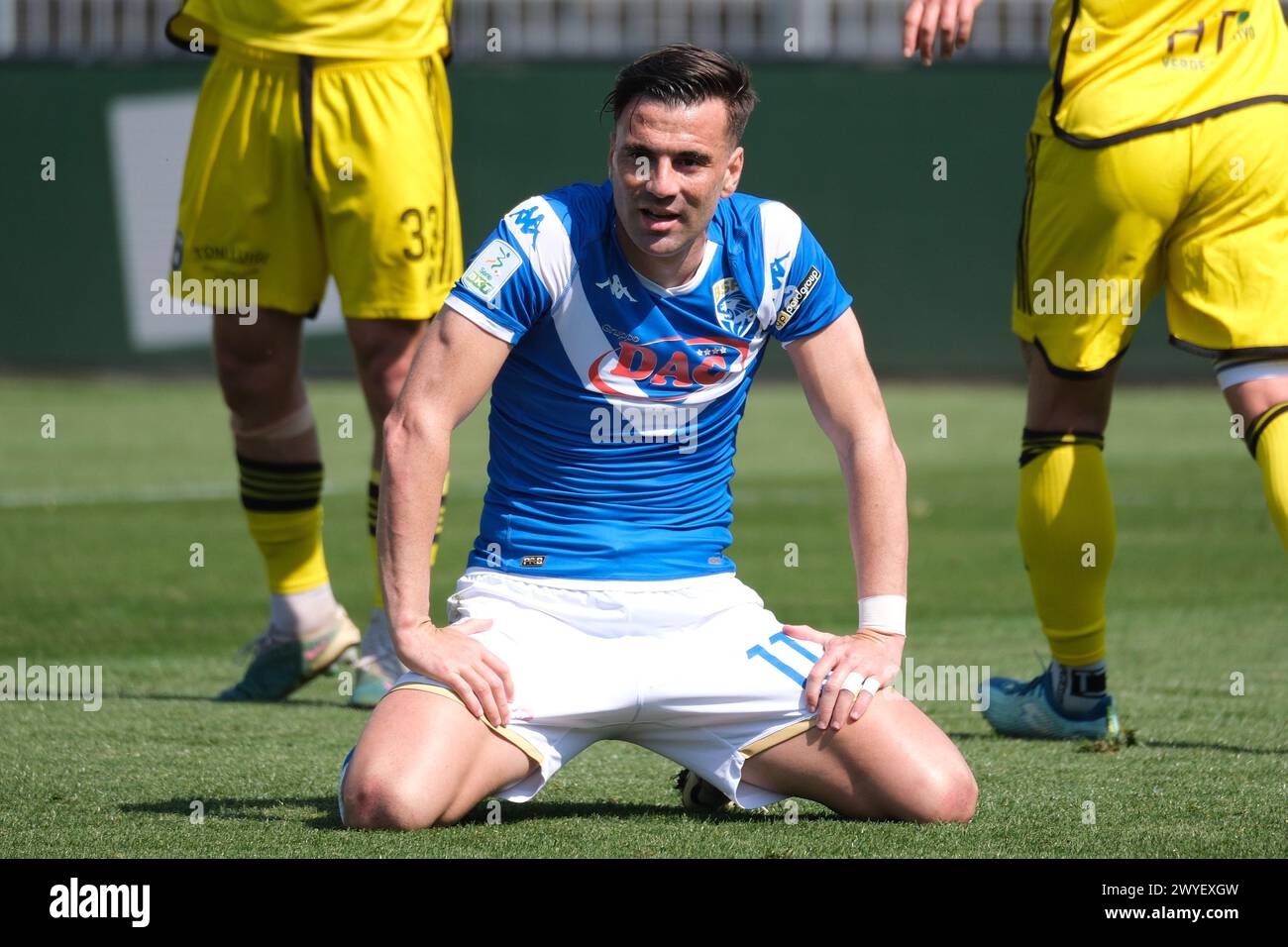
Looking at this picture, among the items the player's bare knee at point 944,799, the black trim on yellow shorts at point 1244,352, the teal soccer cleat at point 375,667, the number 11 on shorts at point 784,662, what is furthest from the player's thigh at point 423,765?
the black trim on yellow shorts at point 1244,352

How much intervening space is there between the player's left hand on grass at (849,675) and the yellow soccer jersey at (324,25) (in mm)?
2453

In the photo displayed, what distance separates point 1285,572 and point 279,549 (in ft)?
13.8

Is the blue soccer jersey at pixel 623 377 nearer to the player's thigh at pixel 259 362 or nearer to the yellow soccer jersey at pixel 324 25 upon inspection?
the player's thigh at pixel 259 362

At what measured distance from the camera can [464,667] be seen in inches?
140

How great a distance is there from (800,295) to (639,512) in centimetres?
53

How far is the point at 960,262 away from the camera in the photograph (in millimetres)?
17734

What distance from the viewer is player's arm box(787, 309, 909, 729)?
373 cm

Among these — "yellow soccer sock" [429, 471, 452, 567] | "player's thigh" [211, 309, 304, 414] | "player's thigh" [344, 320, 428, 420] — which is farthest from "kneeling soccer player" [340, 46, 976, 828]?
"player's thigh" [211, 309, 304, 414]

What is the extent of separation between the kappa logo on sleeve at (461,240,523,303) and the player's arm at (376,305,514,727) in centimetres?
6

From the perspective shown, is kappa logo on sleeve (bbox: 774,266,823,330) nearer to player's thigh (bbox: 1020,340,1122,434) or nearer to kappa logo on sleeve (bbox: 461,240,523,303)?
kappa logo on sleeve (bbox: 461,240,523,303)

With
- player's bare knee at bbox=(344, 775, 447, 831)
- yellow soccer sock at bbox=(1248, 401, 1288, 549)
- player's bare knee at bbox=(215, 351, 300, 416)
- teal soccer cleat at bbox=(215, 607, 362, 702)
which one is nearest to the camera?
player's bare knee at bbox=(344, 775, 447, 831)

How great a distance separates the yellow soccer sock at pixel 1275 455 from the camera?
162 inches

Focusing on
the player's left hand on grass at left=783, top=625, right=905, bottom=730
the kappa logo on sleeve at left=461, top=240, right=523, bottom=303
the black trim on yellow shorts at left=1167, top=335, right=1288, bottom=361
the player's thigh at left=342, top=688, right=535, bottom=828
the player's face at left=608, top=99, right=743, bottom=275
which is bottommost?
the player's thigh at left=342, top=688, right=535, bottom=828

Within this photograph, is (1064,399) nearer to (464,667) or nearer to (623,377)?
(623,377)
